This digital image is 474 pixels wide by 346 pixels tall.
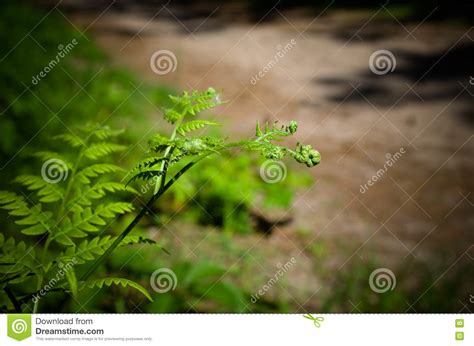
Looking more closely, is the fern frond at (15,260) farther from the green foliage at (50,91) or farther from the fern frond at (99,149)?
the green foliage at (50,91)

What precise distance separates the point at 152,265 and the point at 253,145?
1.65 m

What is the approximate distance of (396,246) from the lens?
2.87 m

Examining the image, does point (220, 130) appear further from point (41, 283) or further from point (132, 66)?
point (41, 283)

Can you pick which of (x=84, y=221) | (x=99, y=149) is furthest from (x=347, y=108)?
(x=84, y=221)

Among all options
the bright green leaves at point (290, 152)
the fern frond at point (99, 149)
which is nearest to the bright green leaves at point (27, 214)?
the fern frond at point (99, 149)

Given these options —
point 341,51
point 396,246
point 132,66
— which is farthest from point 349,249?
point 341,51

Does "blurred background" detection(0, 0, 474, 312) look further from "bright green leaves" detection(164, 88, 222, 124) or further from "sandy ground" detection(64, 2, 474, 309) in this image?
"bright green leaves" detection(164, 88, 222, 124)
